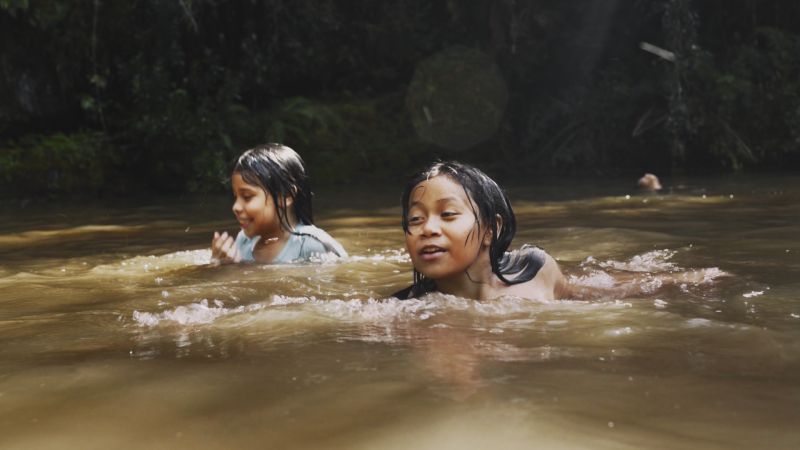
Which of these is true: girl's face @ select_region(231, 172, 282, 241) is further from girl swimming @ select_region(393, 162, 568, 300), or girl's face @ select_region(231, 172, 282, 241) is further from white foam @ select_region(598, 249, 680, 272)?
white foam @ select_region(598, 249, 680, 272)

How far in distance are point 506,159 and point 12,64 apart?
10.4 meters

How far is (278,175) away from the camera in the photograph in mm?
4797

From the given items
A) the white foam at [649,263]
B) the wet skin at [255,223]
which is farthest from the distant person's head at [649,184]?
the wet skin at [255,223]

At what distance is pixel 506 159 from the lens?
16.0m

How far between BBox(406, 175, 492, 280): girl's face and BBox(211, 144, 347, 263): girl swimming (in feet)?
6.06

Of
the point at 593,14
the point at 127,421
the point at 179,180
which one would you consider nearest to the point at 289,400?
the point at 127,421

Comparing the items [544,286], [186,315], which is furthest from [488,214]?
[186,315]

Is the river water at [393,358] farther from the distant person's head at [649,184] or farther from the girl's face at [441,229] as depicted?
the distant person's head at [649,184]

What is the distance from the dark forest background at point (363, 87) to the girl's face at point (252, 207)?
7938 millimetres

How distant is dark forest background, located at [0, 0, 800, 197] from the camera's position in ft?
41.8

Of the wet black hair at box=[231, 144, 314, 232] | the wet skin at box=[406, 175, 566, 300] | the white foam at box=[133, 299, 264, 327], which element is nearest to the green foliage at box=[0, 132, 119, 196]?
the wet black hair at box=[231, 144, 314, 232]

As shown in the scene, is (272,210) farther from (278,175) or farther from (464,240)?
(464,240)

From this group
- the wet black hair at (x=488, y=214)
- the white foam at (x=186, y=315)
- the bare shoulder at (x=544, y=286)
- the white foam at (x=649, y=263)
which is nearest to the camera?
the white foam at (x=186, y=315)

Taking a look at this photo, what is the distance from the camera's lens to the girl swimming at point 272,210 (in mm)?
4742
